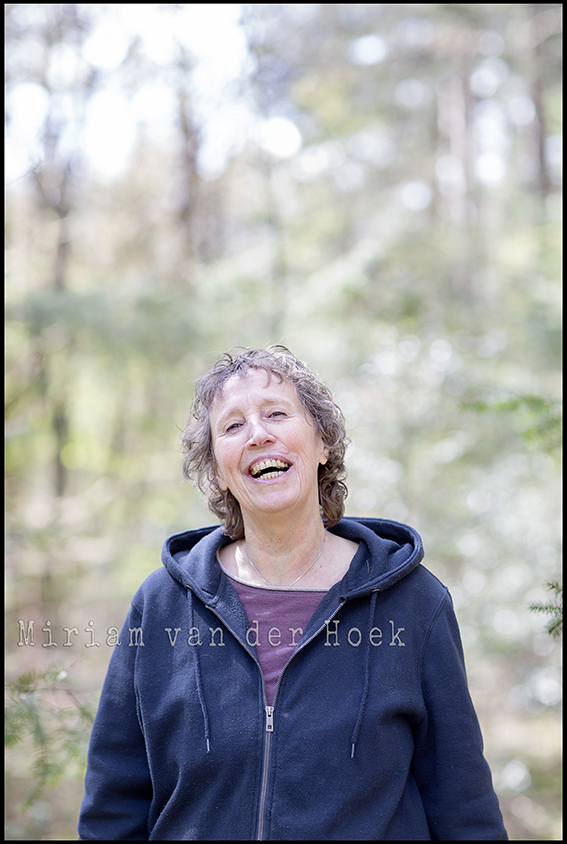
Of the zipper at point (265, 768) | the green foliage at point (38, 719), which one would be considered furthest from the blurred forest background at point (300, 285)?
the zipper at point (265, 768)

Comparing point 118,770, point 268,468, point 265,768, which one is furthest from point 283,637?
point 118,770

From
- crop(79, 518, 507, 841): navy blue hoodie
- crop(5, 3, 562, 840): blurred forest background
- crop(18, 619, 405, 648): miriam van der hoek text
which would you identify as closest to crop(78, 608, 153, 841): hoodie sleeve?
crop(79, 518, 507, 841): navy blue hoodie

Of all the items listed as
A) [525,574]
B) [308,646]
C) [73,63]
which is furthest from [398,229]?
[308,646]

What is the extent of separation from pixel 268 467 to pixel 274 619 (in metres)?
0.39

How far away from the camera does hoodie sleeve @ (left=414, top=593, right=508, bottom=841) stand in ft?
4.95

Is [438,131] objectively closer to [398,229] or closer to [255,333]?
[398,229]

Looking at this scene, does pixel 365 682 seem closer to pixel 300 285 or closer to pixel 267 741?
pixel 267 741

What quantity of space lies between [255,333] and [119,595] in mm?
2896

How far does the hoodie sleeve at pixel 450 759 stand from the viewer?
1.51 m

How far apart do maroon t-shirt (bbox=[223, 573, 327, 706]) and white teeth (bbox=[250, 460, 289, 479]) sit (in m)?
0.30

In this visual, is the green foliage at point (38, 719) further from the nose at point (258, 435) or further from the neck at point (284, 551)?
the nose at point (258, 435)

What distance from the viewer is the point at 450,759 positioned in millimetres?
1521

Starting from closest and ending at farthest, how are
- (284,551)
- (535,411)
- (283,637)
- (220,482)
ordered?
(283,637), (284,551), (220,482), (535,411)

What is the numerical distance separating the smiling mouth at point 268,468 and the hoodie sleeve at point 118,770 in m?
0.57
